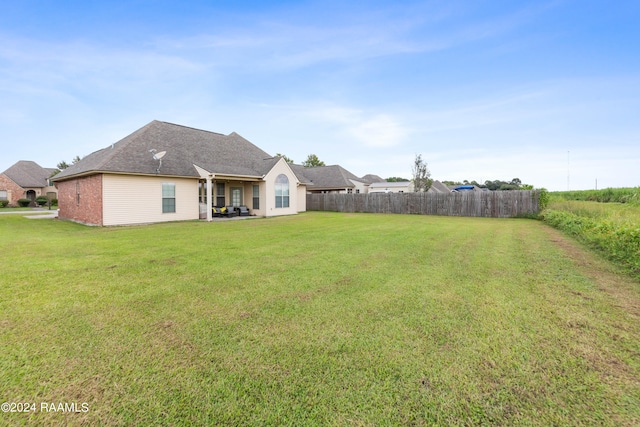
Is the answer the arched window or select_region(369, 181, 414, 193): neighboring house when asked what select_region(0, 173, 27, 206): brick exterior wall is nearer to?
the arched window

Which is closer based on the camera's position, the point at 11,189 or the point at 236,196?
the point at 236,196

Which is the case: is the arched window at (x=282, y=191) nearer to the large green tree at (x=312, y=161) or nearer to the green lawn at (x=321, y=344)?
the green lawn at (x=321, y=344)

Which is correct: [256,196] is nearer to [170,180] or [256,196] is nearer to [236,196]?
[236,196]

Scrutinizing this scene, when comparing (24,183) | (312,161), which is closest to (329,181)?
(312,161)

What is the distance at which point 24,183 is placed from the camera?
36531 millimetres

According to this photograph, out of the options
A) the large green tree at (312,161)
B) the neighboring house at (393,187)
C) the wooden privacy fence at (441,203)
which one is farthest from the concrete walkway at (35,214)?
the large green tree at (312,161)

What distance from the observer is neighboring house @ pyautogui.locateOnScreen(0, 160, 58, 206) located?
3450 cm

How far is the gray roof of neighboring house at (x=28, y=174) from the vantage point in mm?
36556

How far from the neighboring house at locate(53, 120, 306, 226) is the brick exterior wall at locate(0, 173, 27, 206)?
27.5m

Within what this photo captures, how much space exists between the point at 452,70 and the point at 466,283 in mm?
14526

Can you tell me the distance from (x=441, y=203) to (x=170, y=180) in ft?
60.9

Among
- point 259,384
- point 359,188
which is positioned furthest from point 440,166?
point 259,384

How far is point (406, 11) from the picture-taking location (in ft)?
40.2

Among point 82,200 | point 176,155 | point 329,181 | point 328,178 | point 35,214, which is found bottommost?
point 35,214
